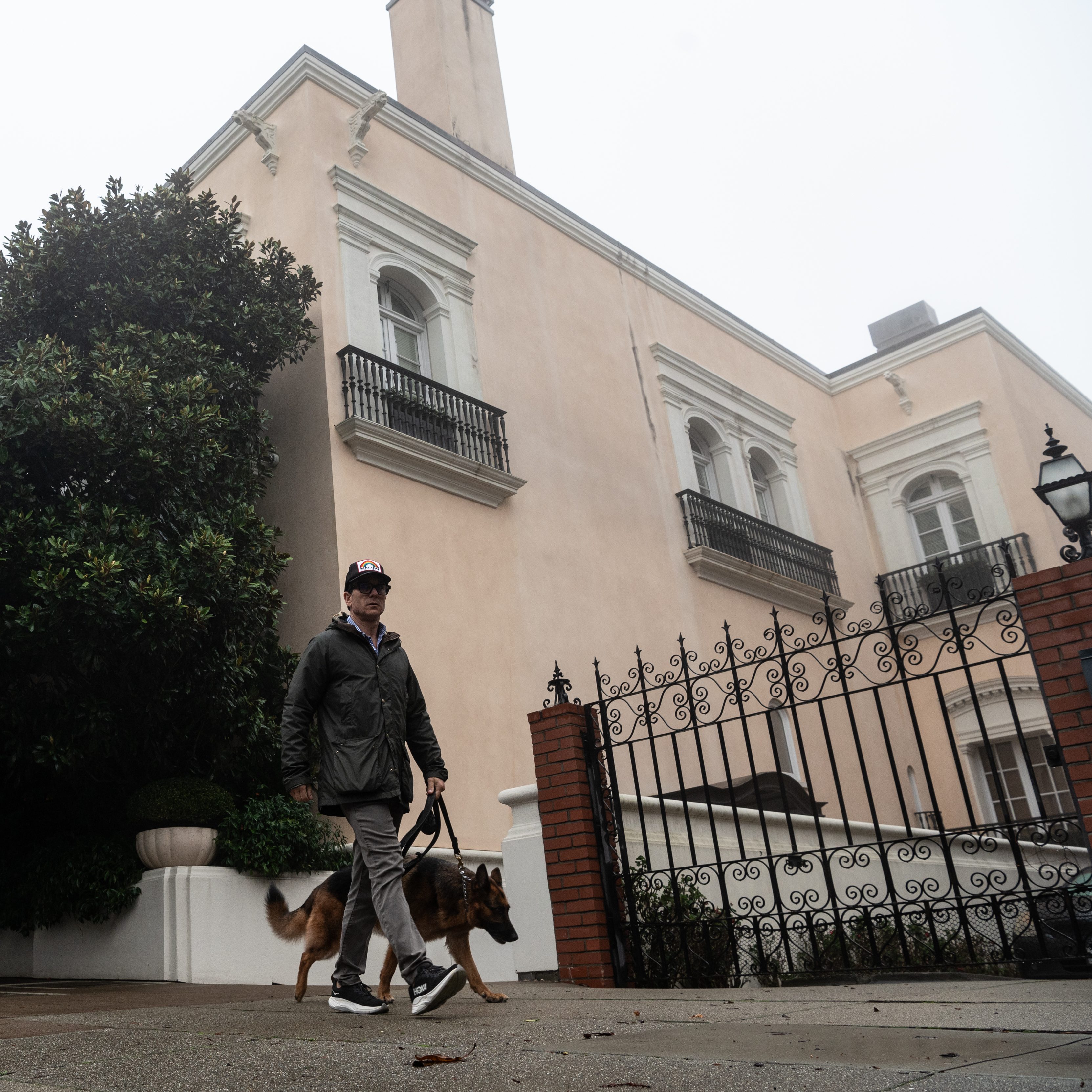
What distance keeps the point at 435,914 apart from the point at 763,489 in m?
14.6

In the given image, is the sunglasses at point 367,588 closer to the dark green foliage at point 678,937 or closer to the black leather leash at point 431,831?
the black leather leash at point 431,831

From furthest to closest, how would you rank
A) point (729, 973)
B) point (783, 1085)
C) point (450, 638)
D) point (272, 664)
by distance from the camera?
point (450, 638)
point (272, 664)
point (729, 973)
point (783, 1085)

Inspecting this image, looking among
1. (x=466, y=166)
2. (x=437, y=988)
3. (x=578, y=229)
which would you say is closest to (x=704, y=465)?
(x=578, y=229)

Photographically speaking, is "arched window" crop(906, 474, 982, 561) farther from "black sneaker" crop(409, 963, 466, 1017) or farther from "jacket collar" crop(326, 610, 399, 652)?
"black sneaker" crop(409, 963, 466, 1017)

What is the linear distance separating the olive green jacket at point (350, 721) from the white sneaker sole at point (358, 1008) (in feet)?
2.46

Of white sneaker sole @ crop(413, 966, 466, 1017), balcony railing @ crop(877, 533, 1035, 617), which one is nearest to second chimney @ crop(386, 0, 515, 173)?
balcony railing @ crop(877, 533, 1035, 617)

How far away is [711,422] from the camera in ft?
57.6

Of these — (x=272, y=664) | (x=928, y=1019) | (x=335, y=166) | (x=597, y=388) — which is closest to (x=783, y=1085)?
(x=928, y=1019)

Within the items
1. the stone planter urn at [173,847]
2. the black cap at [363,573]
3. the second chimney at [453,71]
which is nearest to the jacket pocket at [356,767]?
the black cap at [363,573]

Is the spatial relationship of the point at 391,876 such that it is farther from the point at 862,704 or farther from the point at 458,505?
the point at 862,704

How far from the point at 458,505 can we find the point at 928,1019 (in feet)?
29.8

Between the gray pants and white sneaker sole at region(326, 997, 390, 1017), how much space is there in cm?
8

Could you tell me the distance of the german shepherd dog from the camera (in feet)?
16.1

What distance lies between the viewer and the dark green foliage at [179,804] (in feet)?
27.3
